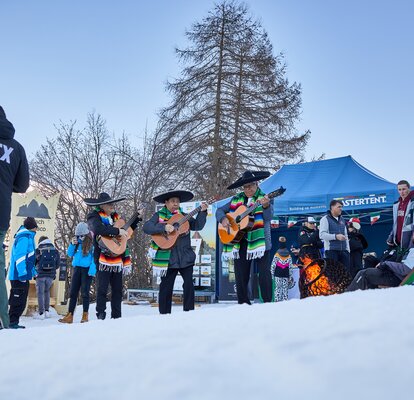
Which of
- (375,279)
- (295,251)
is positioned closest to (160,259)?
(375,279)

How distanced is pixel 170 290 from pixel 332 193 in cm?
545

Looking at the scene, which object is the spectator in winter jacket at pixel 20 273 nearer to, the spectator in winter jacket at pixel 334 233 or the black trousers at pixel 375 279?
the spectator in winter jacket at pixel 334 233

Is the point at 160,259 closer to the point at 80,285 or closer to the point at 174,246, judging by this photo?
the point at 174,246

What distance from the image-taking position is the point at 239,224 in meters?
4.80

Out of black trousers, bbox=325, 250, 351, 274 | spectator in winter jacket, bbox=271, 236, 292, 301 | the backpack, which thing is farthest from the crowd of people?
spectator in winter jacket, bbox=271, 236, 292, 301

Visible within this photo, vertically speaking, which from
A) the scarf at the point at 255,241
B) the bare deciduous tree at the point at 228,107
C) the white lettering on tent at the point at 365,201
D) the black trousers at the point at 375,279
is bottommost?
the black trousers at the point at 375,279

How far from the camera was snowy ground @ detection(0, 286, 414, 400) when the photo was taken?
0.74m

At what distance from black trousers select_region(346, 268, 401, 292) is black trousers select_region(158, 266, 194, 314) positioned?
1509 mm

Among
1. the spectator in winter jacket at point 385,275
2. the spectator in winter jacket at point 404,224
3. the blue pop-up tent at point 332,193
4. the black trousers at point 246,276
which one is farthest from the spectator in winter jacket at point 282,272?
the spectator in winter jacket at point 385,275

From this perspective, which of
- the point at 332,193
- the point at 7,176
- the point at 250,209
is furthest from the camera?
the point at 332,193

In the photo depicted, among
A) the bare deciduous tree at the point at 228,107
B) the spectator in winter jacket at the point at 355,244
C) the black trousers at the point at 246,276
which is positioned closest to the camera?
the black trousers at the point at 246,276

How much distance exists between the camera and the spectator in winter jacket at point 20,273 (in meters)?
6.37

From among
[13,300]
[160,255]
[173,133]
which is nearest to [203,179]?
[173,133]

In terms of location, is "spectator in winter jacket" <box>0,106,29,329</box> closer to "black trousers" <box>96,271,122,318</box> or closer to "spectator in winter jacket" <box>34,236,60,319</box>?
"black trousers" <box>96,271,122,318</box>
